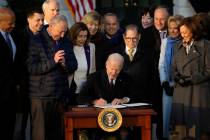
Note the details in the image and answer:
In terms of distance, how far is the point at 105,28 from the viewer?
390 inches

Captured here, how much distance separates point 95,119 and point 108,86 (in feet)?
2.45

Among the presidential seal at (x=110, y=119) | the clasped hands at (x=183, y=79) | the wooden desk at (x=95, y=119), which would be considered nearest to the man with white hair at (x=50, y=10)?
the clasped hands at (x=183, y=79)

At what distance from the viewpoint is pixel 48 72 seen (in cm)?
842

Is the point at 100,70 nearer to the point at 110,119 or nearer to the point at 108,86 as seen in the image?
the point at 108,86

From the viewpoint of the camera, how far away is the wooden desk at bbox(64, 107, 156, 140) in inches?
304

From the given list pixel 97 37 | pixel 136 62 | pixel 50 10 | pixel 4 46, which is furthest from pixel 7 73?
pixel 136 62

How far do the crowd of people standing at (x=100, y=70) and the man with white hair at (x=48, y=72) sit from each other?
11 mm

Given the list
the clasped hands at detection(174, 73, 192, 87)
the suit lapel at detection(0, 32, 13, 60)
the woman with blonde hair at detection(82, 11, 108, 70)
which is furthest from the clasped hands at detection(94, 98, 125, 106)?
the woman with blonde hair at detection(82, 11, 108, 70)

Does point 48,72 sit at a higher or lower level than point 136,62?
lower

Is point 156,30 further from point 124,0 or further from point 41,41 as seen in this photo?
point 124,0

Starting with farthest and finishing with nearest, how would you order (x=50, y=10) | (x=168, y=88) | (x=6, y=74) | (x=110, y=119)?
(x=50, y=10)
(x=168, y=88)
(x=6, y=74)
(x=110, y=119)

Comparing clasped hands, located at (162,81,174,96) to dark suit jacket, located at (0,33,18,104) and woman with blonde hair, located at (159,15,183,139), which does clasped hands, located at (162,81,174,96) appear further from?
dark suit jacket, located at (0,33,18,104)

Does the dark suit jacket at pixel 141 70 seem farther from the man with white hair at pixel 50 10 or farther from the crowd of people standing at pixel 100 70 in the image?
the man with white hair at pixel 50 10

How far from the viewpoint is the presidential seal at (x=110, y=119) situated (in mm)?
7672
